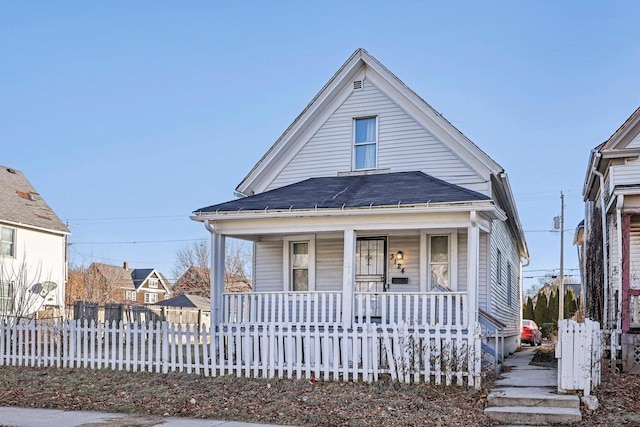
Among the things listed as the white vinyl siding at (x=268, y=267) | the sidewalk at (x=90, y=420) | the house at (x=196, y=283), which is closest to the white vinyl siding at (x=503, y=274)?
the white vinyl siding at (x=268, y=267)

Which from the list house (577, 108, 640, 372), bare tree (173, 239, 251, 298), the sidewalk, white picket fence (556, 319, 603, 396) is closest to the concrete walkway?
white picket fence (556, 319, 603, 396)

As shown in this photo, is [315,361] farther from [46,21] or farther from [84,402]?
[46,21]

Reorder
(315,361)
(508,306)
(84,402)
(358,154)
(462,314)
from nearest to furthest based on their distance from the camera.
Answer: (84,402) → (315,361) → (462,314) → (358,154) → (508,306)

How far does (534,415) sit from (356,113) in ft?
30.6

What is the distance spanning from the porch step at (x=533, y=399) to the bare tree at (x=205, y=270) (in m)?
38.2

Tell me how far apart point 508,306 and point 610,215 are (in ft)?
20.2

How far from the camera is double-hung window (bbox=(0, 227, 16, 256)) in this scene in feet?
82.3

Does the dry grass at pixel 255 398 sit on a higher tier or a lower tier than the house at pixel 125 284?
higher

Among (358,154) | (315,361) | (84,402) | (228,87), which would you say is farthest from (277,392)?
(228,87)

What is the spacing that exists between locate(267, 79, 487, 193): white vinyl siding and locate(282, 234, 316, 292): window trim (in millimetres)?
1517

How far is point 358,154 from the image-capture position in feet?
53.2

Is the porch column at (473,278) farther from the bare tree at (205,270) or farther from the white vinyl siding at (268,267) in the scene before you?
the bare tree at (205,270)

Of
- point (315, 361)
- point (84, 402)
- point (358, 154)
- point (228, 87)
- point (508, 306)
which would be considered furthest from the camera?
point (228, 87)

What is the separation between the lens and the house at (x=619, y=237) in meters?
12.5
